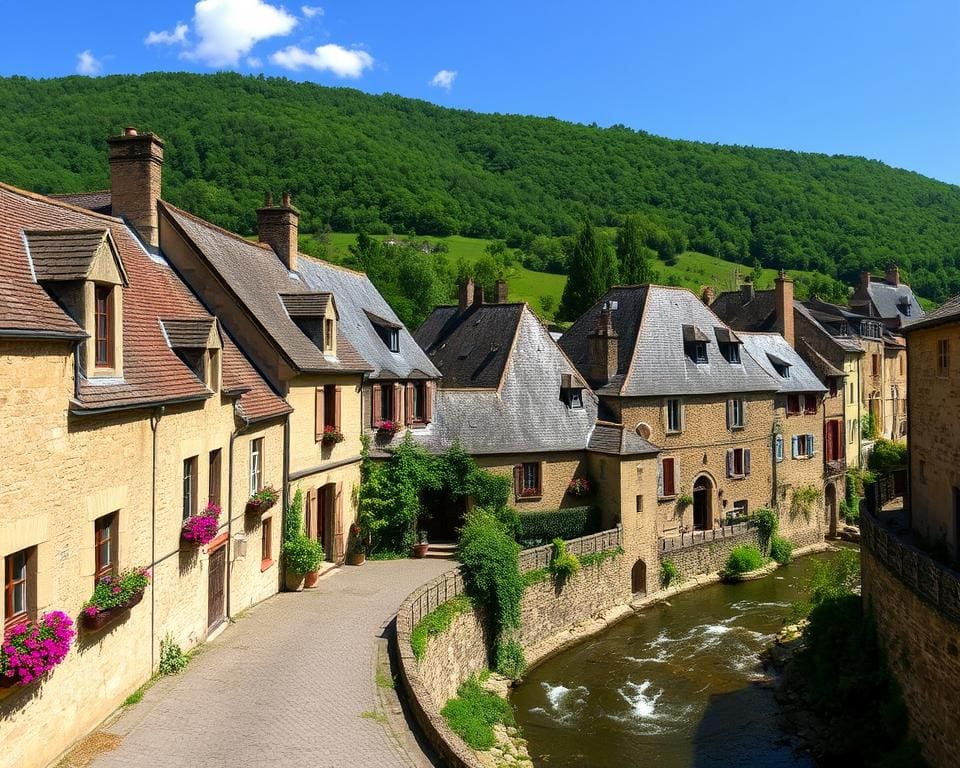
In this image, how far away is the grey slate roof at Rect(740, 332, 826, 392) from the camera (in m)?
43.2

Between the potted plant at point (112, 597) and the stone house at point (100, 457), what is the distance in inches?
7.3

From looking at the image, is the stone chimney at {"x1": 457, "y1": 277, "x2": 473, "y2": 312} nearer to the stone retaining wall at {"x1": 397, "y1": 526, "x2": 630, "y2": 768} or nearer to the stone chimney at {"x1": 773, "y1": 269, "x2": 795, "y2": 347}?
the stone retaining wall at {"x1": 397, "y1": 526, "x2": 630, "y2": 768}

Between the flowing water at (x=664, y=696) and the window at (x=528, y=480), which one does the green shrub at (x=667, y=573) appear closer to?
the flowing water at (x=664, y=696)

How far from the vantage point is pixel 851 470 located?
161 feet

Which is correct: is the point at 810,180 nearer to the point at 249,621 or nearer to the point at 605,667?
the point at 605,667

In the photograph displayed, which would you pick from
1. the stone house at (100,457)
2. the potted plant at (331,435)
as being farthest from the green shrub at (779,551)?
the stone house at (100,457)

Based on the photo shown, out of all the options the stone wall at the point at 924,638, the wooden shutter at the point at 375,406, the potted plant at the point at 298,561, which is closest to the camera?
the stone wall at the point at 924,638

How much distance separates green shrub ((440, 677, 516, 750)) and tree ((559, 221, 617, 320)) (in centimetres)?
5651

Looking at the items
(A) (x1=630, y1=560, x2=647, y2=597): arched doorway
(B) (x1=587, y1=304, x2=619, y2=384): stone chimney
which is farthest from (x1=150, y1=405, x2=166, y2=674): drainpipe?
(B) (x1=587, y1=304, x2=619, y2=384): stone chimney

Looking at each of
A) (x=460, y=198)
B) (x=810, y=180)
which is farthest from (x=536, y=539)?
(x=810, y=180)

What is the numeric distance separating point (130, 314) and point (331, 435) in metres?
9.80

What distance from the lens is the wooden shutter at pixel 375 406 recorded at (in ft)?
95.4

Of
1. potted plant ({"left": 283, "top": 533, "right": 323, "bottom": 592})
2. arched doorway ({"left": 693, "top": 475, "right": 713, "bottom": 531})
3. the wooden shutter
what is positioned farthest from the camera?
arched doorway ({"left": 693, "top": 475, "right": 713, "bottom": 531})

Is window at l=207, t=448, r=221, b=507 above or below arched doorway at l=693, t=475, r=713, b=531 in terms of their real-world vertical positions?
above
